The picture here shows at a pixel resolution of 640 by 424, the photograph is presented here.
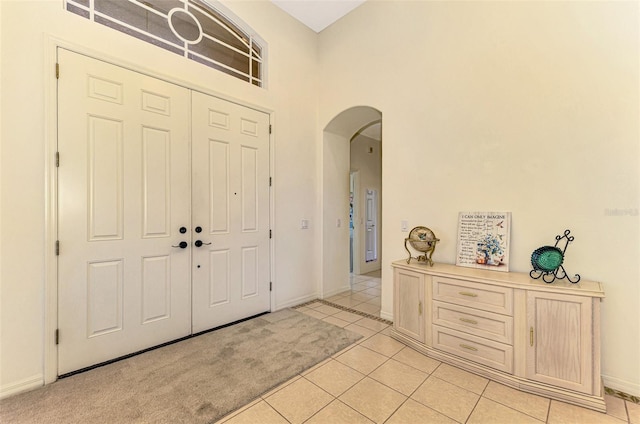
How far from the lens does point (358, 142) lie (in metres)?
5.84

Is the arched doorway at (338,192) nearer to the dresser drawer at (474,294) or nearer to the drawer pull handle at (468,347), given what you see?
the dresser drawer at (474,294)

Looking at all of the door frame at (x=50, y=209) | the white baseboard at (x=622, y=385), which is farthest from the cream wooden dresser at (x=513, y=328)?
the door frame at (x=50, y=209)

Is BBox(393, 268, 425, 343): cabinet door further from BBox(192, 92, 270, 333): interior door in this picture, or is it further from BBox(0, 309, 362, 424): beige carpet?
BBox(192, 92, 270, 333): interior door

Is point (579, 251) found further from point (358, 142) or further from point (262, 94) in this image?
point (358, 142)

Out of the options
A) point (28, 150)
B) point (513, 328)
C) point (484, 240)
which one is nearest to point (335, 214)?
point (484, 240)

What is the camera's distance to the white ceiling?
3.60 meters

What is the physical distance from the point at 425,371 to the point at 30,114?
3690 mm

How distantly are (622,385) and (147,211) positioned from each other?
4.12m

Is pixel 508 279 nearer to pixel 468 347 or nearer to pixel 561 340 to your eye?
pixel 561 340

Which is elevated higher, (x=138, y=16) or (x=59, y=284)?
(x=138, y=16)

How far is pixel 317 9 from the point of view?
146 inches

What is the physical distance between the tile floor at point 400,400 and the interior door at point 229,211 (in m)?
1.36

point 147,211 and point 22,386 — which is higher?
point 147,211

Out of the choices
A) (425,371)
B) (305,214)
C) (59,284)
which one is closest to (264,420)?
(425,371)
